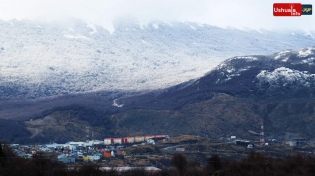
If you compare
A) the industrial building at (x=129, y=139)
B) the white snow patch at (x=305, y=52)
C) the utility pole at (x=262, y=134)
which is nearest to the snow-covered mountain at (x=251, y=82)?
the white snow patch at (x=305, y=52)

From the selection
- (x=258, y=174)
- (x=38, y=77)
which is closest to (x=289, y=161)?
(x=258, y=174)

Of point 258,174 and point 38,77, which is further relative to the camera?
point 38,77

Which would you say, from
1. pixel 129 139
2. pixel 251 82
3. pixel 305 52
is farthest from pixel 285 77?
pixel 129 139

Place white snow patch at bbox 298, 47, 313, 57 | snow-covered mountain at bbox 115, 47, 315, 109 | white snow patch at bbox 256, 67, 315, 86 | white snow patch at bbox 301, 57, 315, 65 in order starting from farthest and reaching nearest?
white snow patch at bbox 298, 47, 313, 57
white snow patch at bbox 301, 57, 315, 65
white snow patch at bbox 256, 67, 315, 86
snow-covered mountain at bbox 115, 47, 315, 109

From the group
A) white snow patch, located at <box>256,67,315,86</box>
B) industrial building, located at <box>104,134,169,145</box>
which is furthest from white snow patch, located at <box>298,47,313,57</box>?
industrial building, located at <box>104,134,169,145</box>

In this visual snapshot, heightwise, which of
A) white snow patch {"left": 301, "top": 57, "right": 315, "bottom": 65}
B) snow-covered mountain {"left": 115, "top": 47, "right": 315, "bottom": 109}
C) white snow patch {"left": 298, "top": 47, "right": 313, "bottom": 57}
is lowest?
snow-covered mountain {"left": 115, "top": 47, "right": 315, "bottom": 109}

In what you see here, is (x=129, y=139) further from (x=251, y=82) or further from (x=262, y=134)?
(x=251, y=82)

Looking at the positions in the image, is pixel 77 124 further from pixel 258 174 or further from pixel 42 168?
pixel 258 174

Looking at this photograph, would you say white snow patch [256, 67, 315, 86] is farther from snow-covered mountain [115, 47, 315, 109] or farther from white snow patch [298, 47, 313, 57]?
white snow patch [298, 47, 313, 57]

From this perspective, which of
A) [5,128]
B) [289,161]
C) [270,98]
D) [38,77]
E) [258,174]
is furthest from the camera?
[38,77]

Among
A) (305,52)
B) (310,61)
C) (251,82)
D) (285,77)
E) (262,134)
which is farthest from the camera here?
(305,52)

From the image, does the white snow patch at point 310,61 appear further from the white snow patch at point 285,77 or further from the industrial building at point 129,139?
the industrial building at point 129,139
